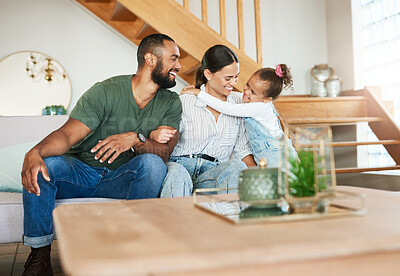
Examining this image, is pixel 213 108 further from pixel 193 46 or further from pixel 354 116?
pixel 354 116

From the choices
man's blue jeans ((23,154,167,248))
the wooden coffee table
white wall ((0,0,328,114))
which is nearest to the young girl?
man's blue jeans ((23,154,167,248))

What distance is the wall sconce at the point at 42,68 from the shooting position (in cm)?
464

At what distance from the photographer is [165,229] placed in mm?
920

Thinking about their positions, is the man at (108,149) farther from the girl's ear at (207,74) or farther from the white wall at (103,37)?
the white wall at (103,37)

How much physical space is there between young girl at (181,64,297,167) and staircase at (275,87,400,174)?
3.30 ft

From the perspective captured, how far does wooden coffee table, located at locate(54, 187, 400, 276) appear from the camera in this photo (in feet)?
2.31

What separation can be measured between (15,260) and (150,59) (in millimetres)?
1291

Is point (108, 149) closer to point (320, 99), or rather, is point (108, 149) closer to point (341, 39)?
point (320, 99)

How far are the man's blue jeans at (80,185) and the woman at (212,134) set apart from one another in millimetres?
175

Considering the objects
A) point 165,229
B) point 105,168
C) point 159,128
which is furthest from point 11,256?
point 165,229

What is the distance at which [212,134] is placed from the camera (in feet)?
7.99

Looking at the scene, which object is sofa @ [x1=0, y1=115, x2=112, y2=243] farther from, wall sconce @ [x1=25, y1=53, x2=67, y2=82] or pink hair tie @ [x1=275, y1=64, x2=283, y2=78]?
wall sconce @ [x1=25, y1=53, x2=67, y2=82]

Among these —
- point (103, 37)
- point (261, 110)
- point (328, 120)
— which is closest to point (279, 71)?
point (261, 110)

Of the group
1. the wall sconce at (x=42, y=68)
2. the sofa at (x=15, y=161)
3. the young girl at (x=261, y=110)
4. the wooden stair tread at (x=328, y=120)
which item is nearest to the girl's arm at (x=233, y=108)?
the young girl at (x=261, y=110)
